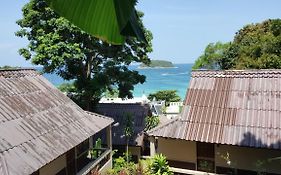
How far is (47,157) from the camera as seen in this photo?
8.01 meters

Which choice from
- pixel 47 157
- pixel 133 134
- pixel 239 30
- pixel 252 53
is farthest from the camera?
pixel 239 30

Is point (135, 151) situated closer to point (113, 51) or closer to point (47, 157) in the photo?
point (113, 51)

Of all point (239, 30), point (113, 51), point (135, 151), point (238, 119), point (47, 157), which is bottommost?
point (135, 151)

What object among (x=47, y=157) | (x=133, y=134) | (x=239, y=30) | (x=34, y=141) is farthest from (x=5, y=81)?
(x=239, y=30)

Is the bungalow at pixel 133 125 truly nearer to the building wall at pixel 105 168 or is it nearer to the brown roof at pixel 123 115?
the brown roof at pixel 123 115

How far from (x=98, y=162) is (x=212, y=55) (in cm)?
2105

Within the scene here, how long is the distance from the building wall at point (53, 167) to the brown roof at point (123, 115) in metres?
7.37

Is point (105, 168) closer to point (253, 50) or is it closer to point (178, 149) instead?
point (178, 149)

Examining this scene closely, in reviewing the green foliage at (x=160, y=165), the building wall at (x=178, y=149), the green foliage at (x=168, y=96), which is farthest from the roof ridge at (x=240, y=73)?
the green foliage at (x=168, y=96)

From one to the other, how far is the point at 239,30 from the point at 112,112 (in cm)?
1668

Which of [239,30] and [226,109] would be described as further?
[239,30]

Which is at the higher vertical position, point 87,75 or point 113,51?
point 113,51

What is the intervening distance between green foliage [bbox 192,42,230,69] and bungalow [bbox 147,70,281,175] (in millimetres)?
18649

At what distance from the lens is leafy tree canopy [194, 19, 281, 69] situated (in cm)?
2291
